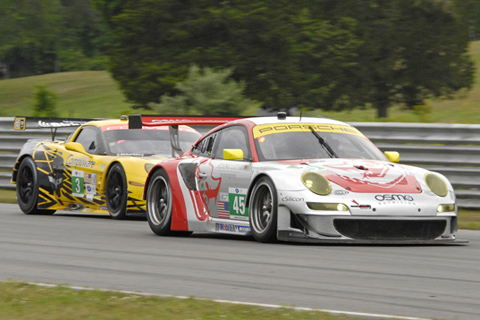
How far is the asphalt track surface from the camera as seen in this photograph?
521cm

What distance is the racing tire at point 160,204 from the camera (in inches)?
383

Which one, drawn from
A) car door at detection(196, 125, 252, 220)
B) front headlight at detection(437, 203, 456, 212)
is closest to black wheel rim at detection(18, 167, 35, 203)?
car door at detection(196, 125, 252, 220)

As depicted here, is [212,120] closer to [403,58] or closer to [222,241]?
[222,241]

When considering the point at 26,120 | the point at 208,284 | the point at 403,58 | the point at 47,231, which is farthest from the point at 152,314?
the point at 403,58

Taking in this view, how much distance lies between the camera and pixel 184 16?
1623 inches

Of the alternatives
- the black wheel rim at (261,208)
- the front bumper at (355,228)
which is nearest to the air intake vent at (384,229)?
the front bumper at (355,228)

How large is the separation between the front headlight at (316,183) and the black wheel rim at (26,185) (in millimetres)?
6887

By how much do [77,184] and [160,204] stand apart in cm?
347

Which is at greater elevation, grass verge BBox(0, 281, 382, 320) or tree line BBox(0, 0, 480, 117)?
tree line BBox(0, 0, 480, 117)

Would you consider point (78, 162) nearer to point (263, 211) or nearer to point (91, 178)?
point (91, 178)

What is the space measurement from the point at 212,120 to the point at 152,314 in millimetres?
6275

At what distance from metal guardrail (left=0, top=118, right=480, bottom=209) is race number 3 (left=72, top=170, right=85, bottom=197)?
4420 mm

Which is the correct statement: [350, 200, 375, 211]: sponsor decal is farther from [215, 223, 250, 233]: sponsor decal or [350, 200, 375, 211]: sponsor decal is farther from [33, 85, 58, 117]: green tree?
[33, 85, 58, 117]: green tree

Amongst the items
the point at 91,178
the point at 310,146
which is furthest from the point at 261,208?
the point at 91,178
